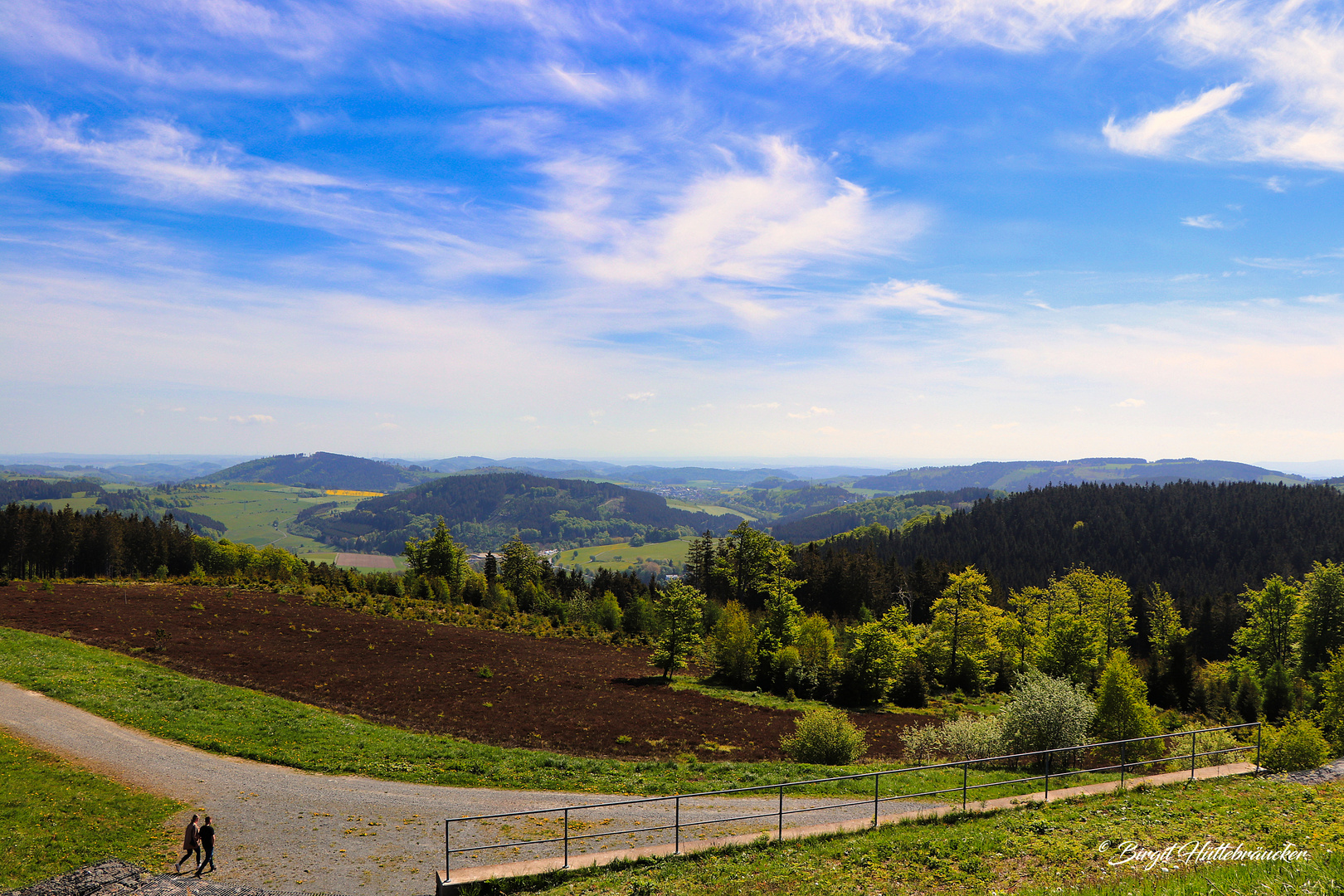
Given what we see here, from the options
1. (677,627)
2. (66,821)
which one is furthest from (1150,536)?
(66,821)

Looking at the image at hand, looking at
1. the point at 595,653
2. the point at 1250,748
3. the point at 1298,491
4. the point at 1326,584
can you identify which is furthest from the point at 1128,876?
the point at 1298,491

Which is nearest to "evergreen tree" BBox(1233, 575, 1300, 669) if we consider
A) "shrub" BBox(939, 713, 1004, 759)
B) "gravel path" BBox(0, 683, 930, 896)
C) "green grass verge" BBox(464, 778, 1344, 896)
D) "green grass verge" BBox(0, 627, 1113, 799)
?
"shrub" BBox(939, 713, 1004, 759)

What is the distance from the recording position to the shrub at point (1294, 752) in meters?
23.7

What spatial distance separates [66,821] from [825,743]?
27.5 metres

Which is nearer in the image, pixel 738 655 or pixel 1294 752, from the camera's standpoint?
pixel 1294 752

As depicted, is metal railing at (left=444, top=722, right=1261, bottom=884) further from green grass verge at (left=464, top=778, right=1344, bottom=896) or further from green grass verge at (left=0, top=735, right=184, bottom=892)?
green grass verge at (left=0, top=735, right=184, bottom=892)

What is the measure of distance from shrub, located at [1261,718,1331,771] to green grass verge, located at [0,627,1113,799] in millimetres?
7882

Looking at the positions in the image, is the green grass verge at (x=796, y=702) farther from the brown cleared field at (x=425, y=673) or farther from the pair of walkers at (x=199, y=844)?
the pair of walkers at (x=199, y=844)

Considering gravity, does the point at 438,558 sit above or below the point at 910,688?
above

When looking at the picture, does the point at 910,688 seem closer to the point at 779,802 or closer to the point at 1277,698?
the point at 1277,698

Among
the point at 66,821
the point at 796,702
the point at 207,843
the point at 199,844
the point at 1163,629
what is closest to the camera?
the point at 207,843

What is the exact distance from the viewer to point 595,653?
189 ft

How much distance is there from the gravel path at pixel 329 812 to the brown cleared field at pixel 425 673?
8.83 meters

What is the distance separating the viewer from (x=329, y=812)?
18906 mm
